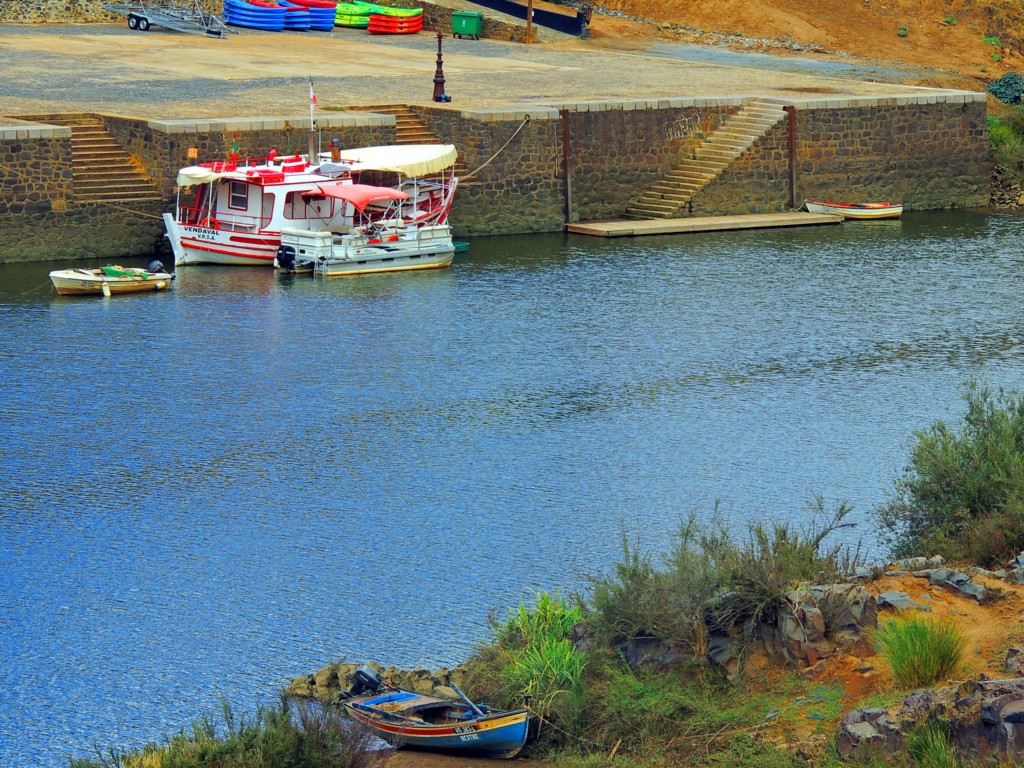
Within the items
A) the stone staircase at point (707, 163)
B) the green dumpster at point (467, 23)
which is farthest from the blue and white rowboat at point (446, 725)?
the green dumpster at point (467, 23)

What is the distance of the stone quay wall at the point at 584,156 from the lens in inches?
1072

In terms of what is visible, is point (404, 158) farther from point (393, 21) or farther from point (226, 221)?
point (393, 21)

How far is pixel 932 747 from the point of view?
8227mm

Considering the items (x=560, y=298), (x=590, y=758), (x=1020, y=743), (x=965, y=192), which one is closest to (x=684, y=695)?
(x=590, y=758)

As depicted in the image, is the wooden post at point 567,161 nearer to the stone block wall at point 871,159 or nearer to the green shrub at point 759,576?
the stone block wall at point 871,159

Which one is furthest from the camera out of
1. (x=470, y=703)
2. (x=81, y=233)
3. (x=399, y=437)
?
(x=81, y=233)

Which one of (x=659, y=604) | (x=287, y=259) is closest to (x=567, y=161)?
(x=287, y=259)

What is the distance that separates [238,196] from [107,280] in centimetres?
356

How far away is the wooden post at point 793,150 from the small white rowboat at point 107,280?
45.0ft

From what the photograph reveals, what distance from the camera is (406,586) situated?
12836 millimetres

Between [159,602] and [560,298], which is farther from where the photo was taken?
[560,298]

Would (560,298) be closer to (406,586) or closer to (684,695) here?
(406,586)

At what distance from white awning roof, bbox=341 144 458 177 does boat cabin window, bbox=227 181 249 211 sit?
6.19ft

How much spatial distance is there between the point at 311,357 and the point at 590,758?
12382 millimetres
